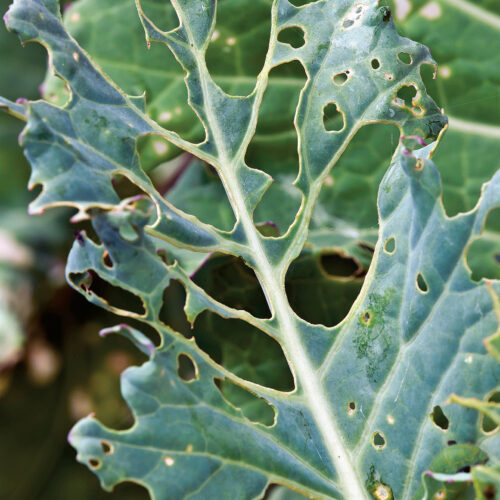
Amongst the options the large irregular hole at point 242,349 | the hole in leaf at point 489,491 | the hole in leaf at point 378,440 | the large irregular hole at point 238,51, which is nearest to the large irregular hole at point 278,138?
the large irregular hole at point 238,51

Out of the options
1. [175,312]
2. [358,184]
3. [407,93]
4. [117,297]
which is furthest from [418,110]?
[117,297]

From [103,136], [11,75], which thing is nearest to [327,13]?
[103,136]

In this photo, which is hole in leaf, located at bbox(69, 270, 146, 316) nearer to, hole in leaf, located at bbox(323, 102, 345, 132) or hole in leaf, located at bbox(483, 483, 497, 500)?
hole in leaf, located at bbox(323, 102, 345, 132)

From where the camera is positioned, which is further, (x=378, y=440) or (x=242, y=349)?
(x=242, y=349)

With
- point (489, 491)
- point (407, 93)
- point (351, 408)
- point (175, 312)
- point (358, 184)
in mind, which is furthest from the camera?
point (175, 312)

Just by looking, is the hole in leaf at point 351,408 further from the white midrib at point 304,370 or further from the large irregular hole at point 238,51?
the large irregular hole at point 238,51

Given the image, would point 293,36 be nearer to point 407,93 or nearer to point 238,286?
point 407,93

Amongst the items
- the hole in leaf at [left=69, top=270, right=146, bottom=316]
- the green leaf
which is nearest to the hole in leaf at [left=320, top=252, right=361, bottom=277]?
the green leaf
